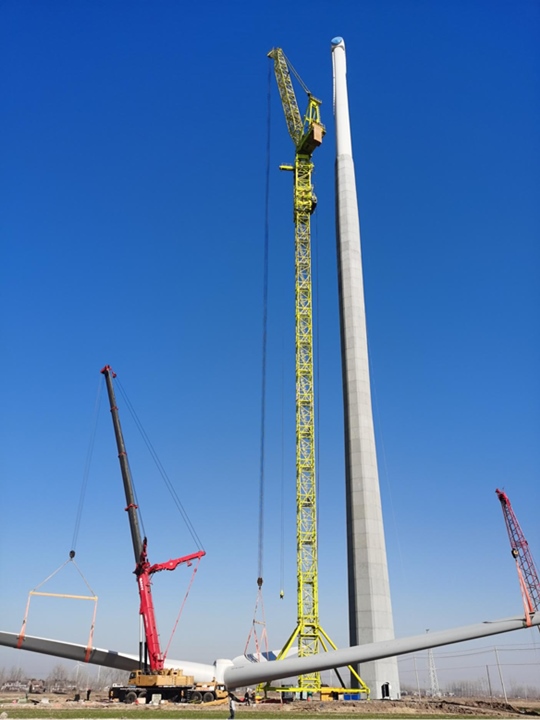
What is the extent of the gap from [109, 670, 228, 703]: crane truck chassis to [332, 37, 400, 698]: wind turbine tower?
1375 centimetres

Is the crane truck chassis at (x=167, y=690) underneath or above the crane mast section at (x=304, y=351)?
underneath

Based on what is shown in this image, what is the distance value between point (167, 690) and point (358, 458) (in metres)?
26.5

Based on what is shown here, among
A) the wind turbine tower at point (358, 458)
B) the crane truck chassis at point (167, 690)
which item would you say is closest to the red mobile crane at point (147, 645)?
the crane truck chassis at point (167, 690)

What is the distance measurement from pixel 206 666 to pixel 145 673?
69.7 feet

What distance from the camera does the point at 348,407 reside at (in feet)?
206

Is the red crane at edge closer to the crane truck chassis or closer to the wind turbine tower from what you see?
the crane truck chassis

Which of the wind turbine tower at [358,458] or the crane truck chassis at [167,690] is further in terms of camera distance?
the wind turbine tower at [358,458]

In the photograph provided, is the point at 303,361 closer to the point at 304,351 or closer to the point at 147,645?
the point at 304,351

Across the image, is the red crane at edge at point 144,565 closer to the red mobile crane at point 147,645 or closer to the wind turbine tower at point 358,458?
the red mobile crane at point 147,645

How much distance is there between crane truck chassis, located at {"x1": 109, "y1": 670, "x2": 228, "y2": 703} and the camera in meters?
52.3

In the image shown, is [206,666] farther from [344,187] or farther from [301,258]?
[344,187]

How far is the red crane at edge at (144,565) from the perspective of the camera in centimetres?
5591

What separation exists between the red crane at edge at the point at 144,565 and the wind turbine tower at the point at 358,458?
16.6 metres

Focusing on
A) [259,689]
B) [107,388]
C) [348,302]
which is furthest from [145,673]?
[348,302]
